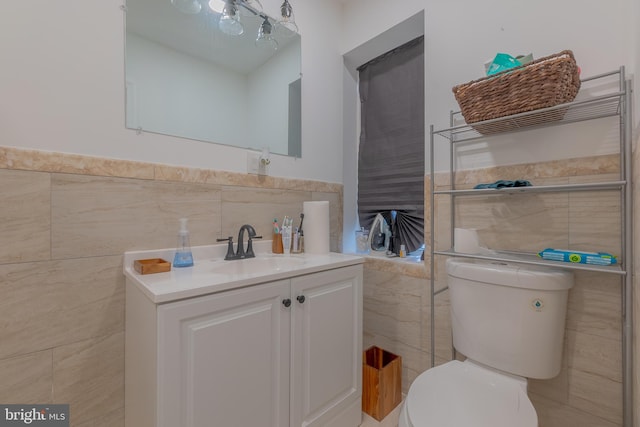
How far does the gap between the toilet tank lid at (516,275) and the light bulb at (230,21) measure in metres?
1.53

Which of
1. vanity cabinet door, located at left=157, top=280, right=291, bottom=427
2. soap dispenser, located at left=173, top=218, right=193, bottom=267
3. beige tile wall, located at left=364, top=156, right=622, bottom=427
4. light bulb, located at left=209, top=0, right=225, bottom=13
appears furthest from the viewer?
light bulb, located at left=209, top=0, right=225, bottom=13

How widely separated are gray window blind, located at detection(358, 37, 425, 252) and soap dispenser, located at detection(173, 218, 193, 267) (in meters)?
1.22

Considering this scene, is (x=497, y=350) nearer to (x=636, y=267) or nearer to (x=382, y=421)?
(x=636, y=267)

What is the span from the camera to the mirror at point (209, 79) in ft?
3.72

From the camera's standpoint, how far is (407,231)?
1.78 metres

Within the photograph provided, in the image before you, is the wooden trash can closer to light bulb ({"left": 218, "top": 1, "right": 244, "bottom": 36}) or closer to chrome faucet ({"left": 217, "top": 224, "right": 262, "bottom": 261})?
chrome faucet ({"left": 217, "top": 224, "right": 262, "bottom": 261})

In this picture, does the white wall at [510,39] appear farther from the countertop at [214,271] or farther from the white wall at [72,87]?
the white wall at [72,87]

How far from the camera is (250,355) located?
0.92 meters

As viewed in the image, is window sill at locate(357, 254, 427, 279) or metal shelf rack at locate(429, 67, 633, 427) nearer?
metal shelf rack at locate(429, 67, 633, 427)

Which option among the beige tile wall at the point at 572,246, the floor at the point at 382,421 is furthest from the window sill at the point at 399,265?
the floor at the point at 382,421

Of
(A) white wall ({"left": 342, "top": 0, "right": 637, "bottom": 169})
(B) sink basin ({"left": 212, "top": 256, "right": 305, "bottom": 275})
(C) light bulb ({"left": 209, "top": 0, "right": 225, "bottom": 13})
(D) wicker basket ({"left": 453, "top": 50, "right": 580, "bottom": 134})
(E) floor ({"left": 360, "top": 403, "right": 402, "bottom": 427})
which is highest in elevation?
(C) light bulb ({"left": 209, "top": 0, "right": 225, "bottom": 13})

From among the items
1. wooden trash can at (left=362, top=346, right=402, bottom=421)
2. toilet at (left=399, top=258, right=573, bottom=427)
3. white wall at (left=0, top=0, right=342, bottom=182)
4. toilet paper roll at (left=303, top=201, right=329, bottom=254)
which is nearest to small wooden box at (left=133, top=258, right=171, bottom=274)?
white wall at (left=0, top=0, right=342, bottom=182)

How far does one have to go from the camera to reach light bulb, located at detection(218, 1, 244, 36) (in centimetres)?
138

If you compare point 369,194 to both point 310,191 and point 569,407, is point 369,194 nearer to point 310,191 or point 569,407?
point 310,191
